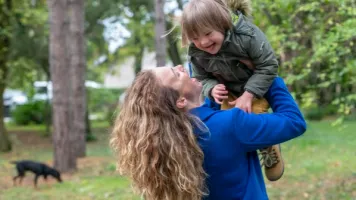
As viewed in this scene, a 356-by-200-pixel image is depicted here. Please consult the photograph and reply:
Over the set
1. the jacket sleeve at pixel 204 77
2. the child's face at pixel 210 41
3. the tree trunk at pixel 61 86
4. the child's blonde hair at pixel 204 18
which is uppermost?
the child's blonde hair at pixel 204 18

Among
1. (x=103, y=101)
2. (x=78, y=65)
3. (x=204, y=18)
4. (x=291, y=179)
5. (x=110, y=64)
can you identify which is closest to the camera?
(x=204, y=18)

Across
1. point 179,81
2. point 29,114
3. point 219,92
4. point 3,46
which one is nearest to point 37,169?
point 219,92

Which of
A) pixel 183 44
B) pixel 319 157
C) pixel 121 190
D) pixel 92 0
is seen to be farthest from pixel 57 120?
pixel 183 44

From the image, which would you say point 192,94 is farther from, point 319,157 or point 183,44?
point 319,157

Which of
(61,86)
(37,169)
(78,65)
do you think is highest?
(78,65)

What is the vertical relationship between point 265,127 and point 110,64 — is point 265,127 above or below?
above

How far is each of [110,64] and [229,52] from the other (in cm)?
3501

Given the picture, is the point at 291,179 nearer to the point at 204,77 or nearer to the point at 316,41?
the point at 316,41

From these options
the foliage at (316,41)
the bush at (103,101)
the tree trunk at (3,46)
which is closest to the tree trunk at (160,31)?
the foliage at (316,41)

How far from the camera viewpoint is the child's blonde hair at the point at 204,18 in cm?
302

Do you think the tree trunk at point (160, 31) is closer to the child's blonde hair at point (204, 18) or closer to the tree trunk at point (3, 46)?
the child's blonde hair at point (204, 18)

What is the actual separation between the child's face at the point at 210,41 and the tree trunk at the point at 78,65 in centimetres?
1468

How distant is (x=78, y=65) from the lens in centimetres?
1834

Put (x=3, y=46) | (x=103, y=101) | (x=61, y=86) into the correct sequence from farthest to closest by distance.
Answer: (x=103, y=101), (x=3, y=46), (x=61, y=86)
